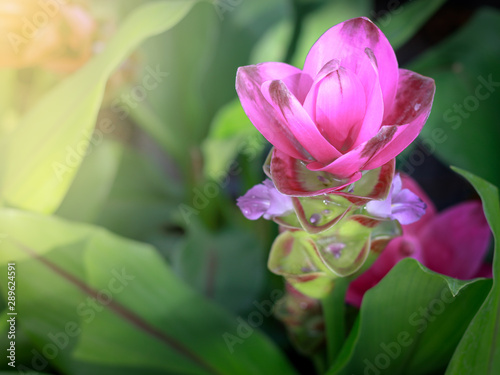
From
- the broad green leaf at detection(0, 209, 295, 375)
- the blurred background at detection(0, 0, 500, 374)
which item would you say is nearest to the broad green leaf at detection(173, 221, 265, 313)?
the blurred background at detection(0, 0, 500, 374)

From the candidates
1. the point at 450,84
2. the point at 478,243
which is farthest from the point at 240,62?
the point at 478,243

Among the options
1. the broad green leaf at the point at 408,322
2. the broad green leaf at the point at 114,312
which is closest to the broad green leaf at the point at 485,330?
the broad green leaf at the point at 408,322

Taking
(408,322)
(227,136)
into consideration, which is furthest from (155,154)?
(408,322)

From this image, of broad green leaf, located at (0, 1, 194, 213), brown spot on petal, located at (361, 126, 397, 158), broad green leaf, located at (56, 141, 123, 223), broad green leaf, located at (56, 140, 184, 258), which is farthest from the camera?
broad green leaf, located at (56, 140, 184, 258)

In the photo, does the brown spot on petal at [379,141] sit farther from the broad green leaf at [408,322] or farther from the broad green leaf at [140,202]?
the broad green leaf at [140,202]

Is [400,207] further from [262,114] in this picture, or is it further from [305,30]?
[305,30]

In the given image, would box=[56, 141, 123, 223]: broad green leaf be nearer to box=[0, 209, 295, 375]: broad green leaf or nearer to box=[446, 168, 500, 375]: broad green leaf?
box=[0, 209, 295, 375]: broad green leaf

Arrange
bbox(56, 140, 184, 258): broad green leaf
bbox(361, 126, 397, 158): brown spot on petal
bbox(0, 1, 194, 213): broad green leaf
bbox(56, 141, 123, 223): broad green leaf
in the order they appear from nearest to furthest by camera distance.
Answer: bbox(361, 126, 397, 158): brown spot on petal, bbox(0, 1, 194, 213): broad green leaf, bbox(56, 141, 123, 223): broad green leaf, bbox(56, 140, 184, 258): broad green leaf

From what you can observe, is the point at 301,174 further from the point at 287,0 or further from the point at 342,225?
the point at 287,0
